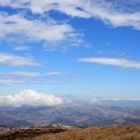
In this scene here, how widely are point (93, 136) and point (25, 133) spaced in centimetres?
1853

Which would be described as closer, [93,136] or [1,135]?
[93,136]

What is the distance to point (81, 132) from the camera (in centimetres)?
4947

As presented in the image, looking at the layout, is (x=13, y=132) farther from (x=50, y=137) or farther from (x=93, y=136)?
(x=93, y=136)

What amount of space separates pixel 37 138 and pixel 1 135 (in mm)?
10144

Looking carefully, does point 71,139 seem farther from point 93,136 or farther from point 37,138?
point 37,138

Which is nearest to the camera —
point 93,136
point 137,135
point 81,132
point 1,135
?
point 137,135

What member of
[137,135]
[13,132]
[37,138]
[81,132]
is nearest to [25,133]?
[13,132]

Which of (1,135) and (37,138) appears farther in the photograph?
(1,135)

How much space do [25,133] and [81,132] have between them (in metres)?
14.4

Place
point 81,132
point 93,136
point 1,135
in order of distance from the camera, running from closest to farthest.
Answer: point 93,136
point 81,132
point 1,135

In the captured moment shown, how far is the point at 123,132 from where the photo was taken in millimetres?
46469

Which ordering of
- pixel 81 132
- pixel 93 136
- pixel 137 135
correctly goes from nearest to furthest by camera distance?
pixel 137 135
pixel 93 136
pixel 81 132

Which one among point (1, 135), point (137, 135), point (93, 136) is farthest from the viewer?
point (1, 135)

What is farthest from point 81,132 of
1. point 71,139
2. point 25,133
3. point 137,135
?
→ point 25,133
